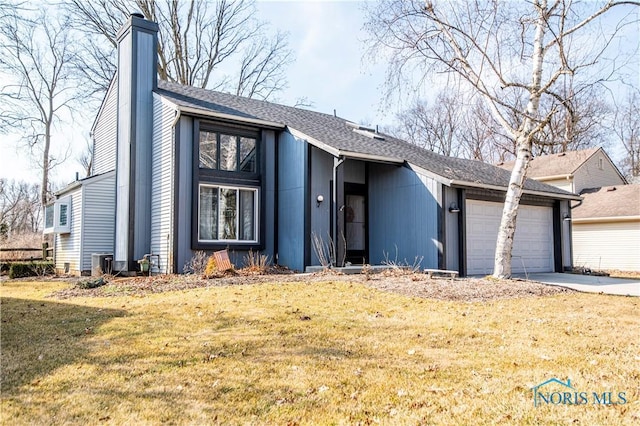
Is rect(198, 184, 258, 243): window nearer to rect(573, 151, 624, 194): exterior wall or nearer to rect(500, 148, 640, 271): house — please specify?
rect(500, 148, 640, 271): house

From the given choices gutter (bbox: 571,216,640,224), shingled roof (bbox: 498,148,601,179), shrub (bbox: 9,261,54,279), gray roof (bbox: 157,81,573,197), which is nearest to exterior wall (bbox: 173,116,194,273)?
gray roof (bbox: 157,81,573,197)

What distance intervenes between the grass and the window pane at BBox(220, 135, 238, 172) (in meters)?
5.71

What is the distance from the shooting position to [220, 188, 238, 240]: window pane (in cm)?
1236

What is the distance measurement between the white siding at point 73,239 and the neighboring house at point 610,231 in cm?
1913

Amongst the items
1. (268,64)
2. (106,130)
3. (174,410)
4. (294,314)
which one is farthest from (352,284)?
(268,64)

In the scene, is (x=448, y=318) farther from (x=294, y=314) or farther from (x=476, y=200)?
(x=476, y=200)

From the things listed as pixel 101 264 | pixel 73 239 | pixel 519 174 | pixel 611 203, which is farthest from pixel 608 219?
pixel 73 239

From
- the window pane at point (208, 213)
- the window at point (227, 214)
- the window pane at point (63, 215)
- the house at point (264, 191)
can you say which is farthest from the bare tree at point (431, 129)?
the window pane at point (63, 215)

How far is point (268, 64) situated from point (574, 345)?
24393 mm

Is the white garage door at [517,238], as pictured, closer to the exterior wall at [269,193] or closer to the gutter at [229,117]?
the exterior wall at [269,193]

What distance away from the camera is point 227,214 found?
41.0 ft

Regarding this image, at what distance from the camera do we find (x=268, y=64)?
87.7ft

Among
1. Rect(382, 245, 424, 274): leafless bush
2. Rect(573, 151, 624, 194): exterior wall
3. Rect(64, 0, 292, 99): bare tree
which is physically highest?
Rect(64, 0, 292, 99): bare tree

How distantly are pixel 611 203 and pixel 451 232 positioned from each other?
1251cm
